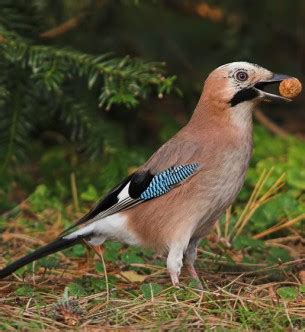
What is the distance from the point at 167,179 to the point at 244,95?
→ 58 centimetres

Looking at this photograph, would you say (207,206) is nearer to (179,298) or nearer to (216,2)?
(179,298)

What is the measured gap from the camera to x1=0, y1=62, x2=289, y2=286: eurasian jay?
14.8 feet

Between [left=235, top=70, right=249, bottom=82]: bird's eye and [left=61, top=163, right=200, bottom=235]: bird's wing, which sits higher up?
[left=235, top=70, right=249, bottom=82]: bird's eye

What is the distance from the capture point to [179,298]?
409 centimetres

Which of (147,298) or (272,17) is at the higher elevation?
(272,17)

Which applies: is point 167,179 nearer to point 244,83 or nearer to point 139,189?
point 139,189

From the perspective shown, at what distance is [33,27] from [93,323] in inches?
104

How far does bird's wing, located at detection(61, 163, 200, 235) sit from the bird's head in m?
0.40

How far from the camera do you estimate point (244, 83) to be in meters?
4.59

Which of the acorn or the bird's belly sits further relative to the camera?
the acorn

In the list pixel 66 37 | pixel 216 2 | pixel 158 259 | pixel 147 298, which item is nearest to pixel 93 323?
pixel 147 298

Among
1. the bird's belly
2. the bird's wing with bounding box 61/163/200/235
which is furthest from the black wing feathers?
the bird's belly

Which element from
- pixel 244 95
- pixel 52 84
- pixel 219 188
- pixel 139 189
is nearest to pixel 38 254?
pixel 139 189

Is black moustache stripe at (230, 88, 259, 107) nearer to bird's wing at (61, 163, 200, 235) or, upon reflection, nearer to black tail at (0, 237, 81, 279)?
bird's wing at (61, 163, 200, 235)
